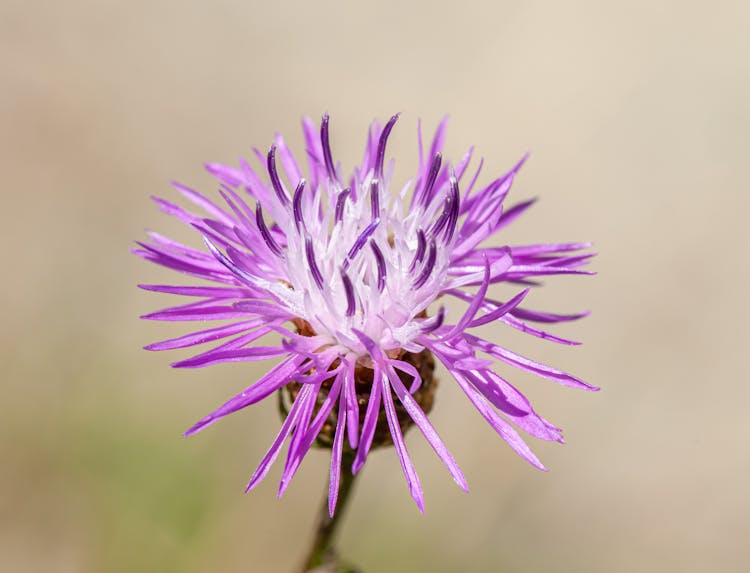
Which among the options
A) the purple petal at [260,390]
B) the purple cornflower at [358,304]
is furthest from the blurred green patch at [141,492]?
the purple petal at [260,390]

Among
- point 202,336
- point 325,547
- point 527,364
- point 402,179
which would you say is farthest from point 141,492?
point 402,179

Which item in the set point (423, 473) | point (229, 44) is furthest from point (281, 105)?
Result: point (423, 473)

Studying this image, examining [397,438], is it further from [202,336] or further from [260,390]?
[202,336]

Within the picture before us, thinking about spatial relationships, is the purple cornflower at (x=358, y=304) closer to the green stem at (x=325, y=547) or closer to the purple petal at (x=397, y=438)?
the purple petal at (x=397, y=438)

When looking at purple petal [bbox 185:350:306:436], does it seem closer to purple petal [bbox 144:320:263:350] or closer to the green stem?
purple petal [bbox 144:320:263:350]

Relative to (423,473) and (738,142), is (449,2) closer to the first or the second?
(738,142)
